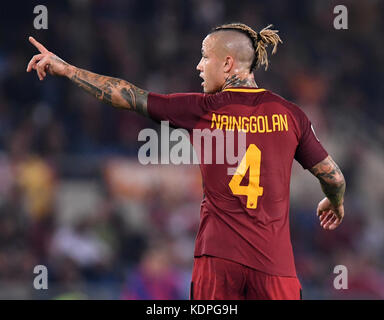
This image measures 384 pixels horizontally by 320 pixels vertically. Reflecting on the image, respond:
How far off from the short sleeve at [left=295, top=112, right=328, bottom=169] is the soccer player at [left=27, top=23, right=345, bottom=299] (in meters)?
0.01

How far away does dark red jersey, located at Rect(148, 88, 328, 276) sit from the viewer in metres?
4.20

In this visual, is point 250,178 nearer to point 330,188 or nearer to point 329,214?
point 330,188

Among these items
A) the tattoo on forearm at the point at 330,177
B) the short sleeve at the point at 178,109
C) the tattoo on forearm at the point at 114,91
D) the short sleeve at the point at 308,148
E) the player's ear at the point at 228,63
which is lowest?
the tattoo on forearm at the point at 330,177

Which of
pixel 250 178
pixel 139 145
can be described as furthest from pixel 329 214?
pixel 139 145

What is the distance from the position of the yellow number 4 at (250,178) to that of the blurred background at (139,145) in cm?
434

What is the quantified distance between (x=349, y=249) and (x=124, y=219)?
288cm

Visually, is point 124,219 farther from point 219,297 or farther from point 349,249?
point 219,297

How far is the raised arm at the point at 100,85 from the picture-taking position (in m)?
4.28

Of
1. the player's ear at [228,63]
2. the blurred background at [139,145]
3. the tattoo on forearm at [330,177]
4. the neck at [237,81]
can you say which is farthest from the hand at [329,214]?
the blurred background at [139,145]

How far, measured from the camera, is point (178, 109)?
423 centimetres

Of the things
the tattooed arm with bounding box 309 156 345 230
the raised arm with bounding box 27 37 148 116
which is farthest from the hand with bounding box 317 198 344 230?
the raised arm with bounding box 27 37 148 116

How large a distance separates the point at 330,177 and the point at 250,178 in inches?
23.5

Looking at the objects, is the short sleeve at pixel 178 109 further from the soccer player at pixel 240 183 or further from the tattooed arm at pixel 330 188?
the tattooed arm at pixel 330 188

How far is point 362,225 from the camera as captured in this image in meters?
10.0
